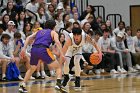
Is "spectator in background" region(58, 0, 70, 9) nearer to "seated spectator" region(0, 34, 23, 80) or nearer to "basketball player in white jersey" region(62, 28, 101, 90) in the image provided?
"seated spectator" region(0, 34, 23, 80)

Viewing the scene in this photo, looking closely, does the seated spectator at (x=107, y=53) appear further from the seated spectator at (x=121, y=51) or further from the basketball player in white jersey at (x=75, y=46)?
the basketball player in white jersey at (x=75, y=46)

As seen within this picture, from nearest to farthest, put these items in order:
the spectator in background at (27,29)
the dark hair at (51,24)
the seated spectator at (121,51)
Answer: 1. the dark hair at (51,24)
2. the spectator in background at (27,29)
3. the seated spectator at (121,51)

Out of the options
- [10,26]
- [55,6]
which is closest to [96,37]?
[55,6]

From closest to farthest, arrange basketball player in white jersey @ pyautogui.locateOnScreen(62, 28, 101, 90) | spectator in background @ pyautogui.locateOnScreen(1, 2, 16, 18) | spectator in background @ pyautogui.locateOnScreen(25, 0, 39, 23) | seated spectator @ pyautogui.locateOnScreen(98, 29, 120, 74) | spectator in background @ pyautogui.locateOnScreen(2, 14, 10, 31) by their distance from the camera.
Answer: basketball player in white jersey @ pyautogui.locateOnScreen(62, 28, 101, 90)
spectator in background @ pyautogui.locateOnScreen(2, 14, 10, 31)
spectator in background @ pyautogui.locateOnScreen(1, 2, 16, 18)
spectator in background @ pyautogui.locateOnScreen(25, 0, 39, 23)
seated spectator @ pyautogui.locateOnScreen(98, 29, 120, 74)

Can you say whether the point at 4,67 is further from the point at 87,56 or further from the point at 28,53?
the point at 87,56

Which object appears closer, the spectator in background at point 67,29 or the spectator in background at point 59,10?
the spectator in background at point 67,29

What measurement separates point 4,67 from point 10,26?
148 cm

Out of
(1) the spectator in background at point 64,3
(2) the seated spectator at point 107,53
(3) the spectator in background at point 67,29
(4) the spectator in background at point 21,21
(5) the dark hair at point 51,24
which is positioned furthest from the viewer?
(1) the spectator in background at point 64,3

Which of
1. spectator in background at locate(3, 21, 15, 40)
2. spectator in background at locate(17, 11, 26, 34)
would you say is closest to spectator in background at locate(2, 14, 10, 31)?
spectator in background at locate(3, 21, 15, 40)

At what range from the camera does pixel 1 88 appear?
12.2 metres

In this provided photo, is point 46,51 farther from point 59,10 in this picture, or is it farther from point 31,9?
point 59,10

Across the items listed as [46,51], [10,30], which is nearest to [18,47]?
[10,30]

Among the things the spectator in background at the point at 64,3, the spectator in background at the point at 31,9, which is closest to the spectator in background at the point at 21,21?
the spectator in background at the point at 31,9

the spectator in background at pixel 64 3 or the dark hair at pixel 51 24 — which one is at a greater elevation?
the spectator in background at pixel 64 3
